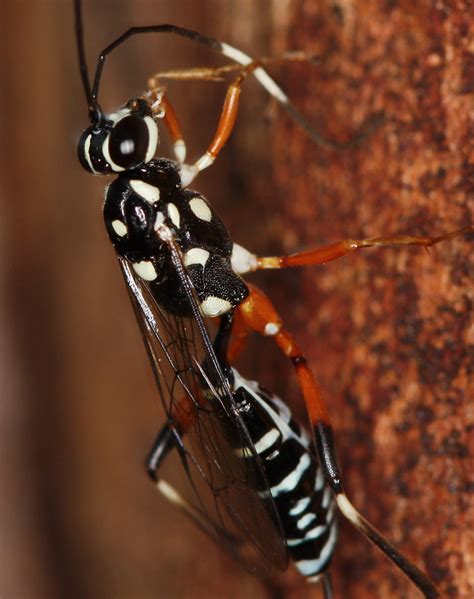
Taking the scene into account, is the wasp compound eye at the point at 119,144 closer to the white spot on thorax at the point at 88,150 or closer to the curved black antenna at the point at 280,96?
the white spot on thorax at the point at 88,150

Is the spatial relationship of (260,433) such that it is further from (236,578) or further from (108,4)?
(108,4)

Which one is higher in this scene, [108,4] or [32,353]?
[108,4]

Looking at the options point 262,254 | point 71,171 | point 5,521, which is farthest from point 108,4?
point 5,521

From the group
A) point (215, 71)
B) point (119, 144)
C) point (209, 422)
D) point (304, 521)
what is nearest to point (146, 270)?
point (119, 144)

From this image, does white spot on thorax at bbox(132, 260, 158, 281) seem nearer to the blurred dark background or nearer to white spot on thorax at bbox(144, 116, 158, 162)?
white spot on thorax at bbox(144, 116, 158, 162)

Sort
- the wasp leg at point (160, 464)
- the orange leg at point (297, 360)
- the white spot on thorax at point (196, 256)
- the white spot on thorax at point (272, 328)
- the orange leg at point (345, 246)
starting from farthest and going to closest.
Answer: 1. the wasp leg at point (160, 464)
2. the white spot on thorax at point (272, 328)
3. the white spot on thorax at point (196, 256)
4. the orange leg at point (297, 360)
5. the orange leg at point (345, 246)

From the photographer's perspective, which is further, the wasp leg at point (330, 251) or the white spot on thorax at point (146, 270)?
the white spot on thorax at point (146, 270)

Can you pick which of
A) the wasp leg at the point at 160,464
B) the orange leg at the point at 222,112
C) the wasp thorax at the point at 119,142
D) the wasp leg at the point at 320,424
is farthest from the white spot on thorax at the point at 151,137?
the wasp leg at the point at 160,464
